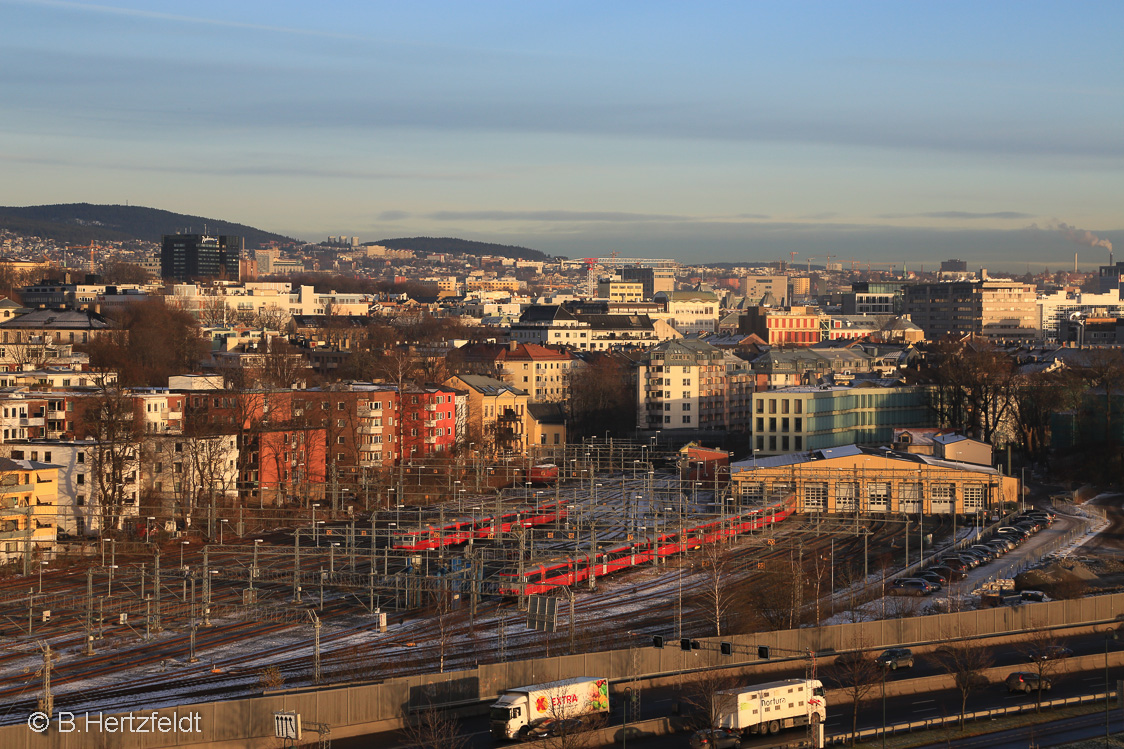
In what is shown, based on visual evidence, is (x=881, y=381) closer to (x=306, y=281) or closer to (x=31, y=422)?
(x=31, y=422)

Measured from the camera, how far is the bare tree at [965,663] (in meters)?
21.9

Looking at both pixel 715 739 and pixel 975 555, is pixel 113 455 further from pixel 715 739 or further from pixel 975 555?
pixel 715 739

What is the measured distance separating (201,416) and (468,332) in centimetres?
6293

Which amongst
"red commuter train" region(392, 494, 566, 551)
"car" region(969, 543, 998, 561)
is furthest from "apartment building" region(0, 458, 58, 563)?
"car" region(969, 543, 998, 561)

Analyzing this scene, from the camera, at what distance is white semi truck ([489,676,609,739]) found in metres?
19.7

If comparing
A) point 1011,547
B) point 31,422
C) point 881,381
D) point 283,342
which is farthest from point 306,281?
point 1011,547

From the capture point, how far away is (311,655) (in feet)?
86.1

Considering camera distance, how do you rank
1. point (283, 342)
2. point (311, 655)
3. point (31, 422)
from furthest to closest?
1. point (283, 342)
2. point (31, 422)
3. point (311, 655)

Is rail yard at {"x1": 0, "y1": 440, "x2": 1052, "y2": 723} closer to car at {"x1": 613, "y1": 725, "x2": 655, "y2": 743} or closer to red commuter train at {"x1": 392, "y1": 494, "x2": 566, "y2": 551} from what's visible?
red commuter train at {"x1": 392, "y1": 494, "x2": 566, "y2": 551}

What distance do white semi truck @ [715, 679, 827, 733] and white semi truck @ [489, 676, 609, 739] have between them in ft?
5.63

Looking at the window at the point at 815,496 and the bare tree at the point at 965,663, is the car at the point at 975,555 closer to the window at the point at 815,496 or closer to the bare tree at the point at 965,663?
the window at the point at 815,496

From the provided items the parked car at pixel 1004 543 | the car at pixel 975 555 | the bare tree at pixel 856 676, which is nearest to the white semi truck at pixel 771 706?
the bare tree at pixel 856 676

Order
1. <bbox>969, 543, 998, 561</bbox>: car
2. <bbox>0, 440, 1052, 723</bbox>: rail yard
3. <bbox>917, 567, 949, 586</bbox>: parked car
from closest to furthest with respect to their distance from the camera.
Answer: <bbox>0, 440, 1052, 723</bbox>: rail yard < <bbox>917, 567, 949, 586</bbox>: parked car < <bbox>969, 543, 998, 561</bbox>: car

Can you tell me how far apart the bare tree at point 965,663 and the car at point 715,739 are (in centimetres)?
348
